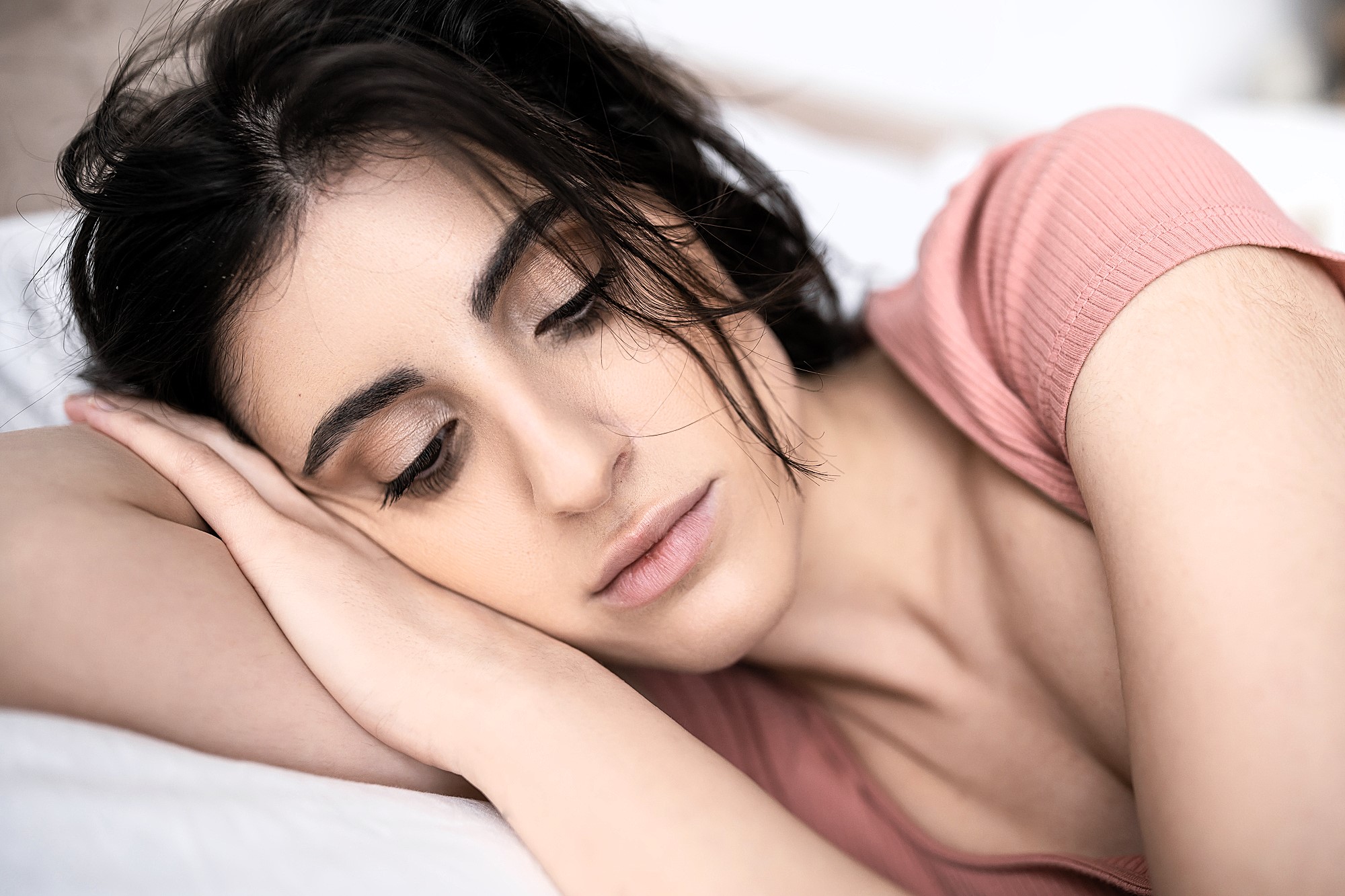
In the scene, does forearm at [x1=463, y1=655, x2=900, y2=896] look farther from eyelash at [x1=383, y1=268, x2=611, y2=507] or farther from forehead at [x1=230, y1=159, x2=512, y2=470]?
forehead at [x1=230, y1=159, x2=512, y2=470]

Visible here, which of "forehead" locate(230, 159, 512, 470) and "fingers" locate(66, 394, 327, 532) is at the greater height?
"forehead" locate(230, 159, 512, 470)

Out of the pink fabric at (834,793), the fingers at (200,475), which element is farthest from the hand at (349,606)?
the pink fabric at (834,793)

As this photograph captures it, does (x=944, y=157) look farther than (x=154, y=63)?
Yes

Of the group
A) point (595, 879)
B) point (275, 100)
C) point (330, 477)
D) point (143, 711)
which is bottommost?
point (595, 879)

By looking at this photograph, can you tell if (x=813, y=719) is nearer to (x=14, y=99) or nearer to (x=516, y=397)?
(x=516, y=397)

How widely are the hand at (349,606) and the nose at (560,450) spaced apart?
162 mm

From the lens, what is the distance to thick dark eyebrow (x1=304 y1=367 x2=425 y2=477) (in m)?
0.76

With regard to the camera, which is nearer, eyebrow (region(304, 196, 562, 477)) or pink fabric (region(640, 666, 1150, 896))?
eyebrow (region(304, 196, 562, 477))

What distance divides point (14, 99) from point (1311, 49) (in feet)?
11.3

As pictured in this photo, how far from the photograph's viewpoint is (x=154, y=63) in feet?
3.13

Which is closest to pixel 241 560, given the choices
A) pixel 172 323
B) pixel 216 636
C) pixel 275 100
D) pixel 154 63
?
pixel 216 636

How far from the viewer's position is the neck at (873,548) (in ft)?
3.45

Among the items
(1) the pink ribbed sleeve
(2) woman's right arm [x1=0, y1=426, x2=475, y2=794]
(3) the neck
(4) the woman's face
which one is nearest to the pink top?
(1) the pink ribbed sleeve

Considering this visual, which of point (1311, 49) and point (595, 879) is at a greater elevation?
point (1311, 49)
